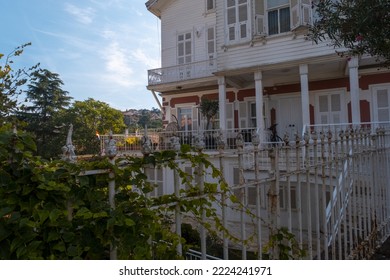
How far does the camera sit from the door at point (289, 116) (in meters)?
12.3

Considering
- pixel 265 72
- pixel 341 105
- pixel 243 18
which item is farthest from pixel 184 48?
pixel 341 105

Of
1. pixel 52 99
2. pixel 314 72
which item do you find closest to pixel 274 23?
pixel 314 72

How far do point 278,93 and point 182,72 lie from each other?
4327mm

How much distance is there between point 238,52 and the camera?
35.6 ft

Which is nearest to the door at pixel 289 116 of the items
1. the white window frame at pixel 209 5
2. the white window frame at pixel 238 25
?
the white window frame at pixel 238 25

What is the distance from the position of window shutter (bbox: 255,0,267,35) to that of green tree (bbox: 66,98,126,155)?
40.6 feet

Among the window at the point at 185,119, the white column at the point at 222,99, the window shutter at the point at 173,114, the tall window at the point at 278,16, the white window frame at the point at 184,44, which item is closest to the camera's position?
the tall window at the point at 278,16

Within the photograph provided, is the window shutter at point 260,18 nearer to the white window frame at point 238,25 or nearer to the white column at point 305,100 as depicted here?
the white window frame at point 238,25

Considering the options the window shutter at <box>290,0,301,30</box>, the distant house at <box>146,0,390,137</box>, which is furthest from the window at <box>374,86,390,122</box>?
the window shutter at <box>290,0,301,30</box>

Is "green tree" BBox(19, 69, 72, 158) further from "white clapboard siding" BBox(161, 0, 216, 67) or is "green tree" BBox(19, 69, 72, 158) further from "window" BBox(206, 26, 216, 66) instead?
"window" BBox(206, 26, 216, 66)

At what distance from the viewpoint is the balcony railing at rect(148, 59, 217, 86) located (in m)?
13.2

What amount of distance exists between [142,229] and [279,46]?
978 cm

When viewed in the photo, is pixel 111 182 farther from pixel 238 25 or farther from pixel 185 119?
pixel 185 119

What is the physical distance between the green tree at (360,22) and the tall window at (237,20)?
738 cm
